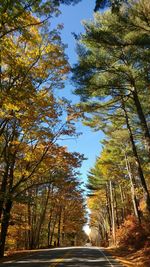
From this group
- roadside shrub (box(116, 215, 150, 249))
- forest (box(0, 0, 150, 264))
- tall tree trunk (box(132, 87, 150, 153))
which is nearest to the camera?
forest (box(0, 0, 150, 264))

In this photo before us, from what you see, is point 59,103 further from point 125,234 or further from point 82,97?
point 125,234

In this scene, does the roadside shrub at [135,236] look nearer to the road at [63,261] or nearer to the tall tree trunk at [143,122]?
the road at [63,261]

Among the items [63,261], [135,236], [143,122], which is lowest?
[63,261]

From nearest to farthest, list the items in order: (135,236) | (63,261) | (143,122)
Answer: (63,261)
(143,122)
(135,236)

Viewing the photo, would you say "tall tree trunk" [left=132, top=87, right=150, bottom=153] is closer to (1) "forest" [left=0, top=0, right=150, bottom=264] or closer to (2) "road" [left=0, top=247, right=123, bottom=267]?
(1) "forest" [left=0, top=0, right=150, bottom=264]

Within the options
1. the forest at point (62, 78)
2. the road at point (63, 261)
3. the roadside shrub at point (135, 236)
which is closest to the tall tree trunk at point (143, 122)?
the forest at point (62, 78)

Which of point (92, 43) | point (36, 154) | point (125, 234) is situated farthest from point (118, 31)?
point (125, 234)

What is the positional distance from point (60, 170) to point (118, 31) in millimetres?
11468

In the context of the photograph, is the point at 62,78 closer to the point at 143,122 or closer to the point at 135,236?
the point at 143,122

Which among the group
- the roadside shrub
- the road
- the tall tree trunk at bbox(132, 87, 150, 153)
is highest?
the tall tree trunk at bbox(132, 87, 150, 153)

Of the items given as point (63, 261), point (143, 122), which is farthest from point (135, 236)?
point (143, 122)

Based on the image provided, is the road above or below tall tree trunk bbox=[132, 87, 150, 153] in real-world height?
below

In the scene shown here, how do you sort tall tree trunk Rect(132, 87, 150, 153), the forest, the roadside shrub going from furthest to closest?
the roadside shrub → tall tree trunk Rect(132, 87, 150, 153) → the forest

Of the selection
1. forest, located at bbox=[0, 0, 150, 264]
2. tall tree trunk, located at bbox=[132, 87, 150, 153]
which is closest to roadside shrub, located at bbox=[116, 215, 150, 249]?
forest, located at bbox=[0, 0, 150, 264]
